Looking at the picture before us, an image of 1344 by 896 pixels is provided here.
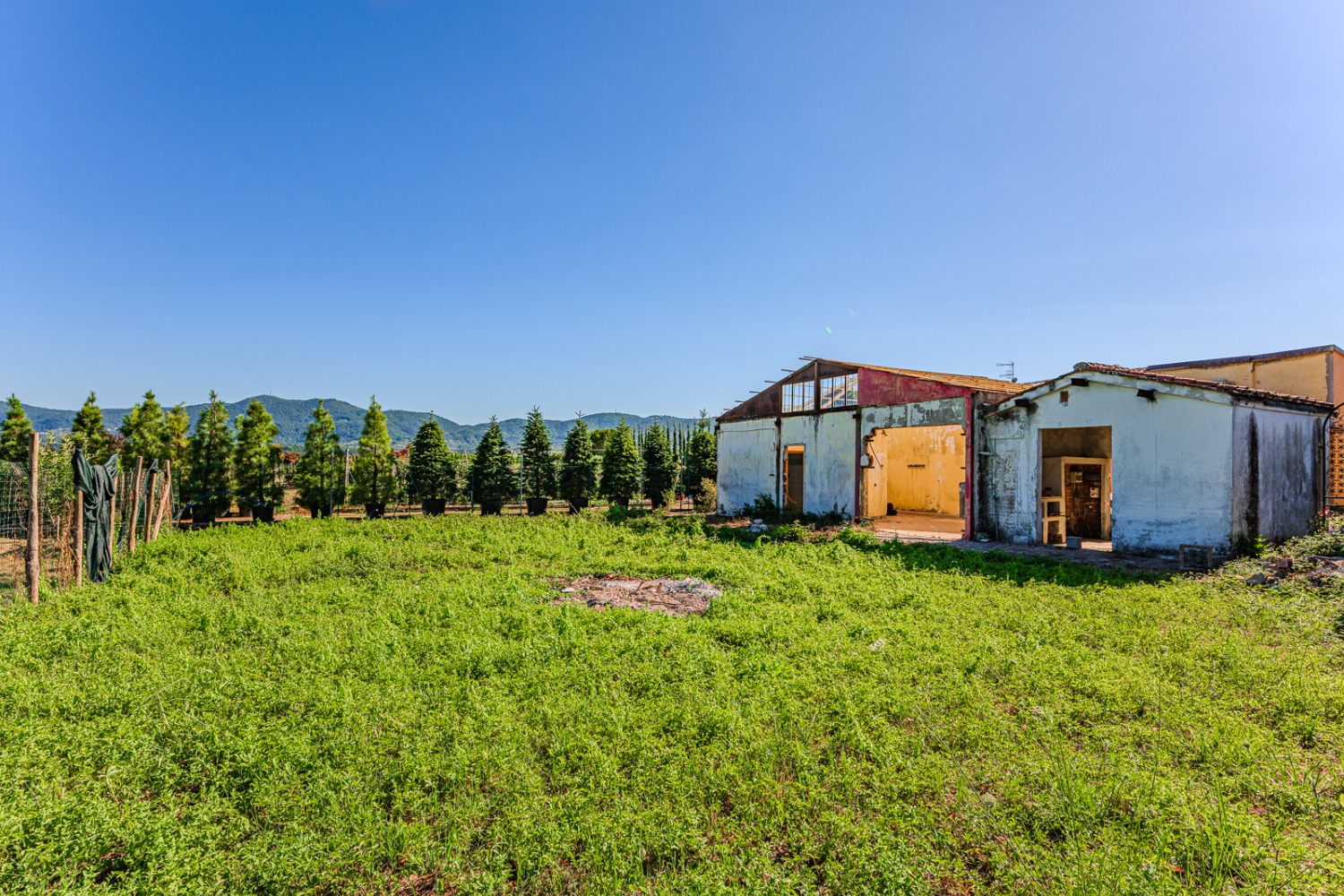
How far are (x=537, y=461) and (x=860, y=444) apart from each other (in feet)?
41.8

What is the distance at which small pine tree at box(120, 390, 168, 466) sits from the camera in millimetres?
20219

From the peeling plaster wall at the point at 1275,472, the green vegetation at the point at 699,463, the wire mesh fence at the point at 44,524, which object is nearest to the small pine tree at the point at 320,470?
the wire mesh fence at the point at 44,524

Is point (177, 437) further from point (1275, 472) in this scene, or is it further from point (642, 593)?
point (1275, 472)

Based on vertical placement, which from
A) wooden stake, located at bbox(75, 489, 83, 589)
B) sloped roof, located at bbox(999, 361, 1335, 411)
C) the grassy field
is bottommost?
the grassy field

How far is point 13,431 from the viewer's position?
23078mm

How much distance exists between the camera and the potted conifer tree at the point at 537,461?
953 inches

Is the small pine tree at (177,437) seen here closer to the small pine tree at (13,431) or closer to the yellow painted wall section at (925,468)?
the small pine tree at (13,431)

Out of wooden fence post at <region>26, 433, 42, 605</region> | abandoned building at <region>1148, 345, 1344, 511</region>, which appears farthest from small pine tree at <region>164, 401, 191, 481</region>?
abandoned building at <region>1148, 345, 1344, 511</region>

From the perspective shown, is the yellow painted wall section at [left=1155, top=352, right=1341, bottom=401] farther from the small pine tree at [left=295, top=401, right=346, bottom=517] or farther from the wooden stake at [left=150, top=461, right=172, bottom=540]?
the small pine tree at [left=295, top=401, right=346, bottom=517]

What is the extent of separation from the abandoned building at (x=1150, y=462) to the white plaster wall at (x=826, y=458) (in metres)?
4.18

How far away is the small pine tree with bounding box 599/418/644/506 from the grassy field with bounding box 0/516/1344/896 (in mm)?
17473

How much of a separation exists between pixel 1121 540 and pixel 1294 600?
4011 mm

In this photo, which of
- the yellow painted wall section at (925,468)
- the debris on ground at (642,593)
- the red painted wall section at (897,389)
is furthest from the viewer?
the yellow painted wall section at (925,468)

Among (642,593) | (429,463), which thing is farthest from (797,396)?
(429,463)
